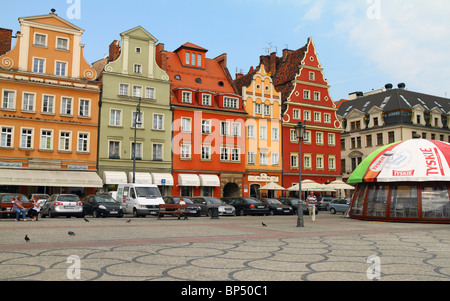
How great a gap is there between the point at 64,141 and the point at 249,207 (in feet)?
61.7

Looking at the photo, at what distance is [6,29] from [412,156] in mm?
39048

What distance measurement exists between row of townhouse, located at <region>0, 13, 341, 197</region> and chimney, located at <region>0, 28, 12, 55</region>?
0.48 ft

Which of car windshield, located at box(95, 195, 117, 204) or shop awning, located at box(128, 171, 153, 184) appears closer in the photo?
car windshield, located at box(95, 195, 117, 204)

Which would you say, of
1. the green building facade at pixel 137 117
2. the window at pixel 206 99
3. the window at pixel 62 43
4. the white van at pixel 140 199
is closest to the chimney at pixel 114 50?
the green building facade at pixel 137 117

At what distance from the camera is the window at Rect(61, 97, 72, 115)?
136 feet

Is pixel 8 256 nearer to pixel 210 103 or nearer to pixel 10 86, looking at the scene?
pixel 10 86

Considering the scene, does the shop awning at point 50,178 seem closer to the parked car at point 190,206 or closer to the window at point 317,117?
the parked car at point 190,206

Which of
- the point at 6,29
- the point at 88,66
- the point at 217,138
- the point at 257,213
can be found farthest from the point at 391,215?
the point at 6,29

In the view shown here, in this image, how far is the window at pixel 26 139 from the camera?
3932cm

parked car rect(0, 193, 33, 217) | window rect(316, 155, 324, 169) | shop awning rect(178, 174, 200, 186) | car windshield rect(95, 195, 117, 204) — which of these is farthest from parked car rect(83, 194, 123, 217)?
window rect(316, 155, 324, 169)

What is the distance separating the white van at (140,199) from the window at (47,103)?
14336mm

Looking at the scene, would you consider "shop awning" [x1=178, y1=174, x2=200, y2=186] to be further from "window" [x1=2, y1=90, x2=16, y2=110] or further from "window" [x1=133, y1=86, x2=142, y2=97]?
"window" [x1=2, y1=90, x2=16, y2=110]

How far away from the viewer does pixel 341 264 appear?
10.0 meters

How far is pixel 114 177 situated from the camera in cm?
4175
